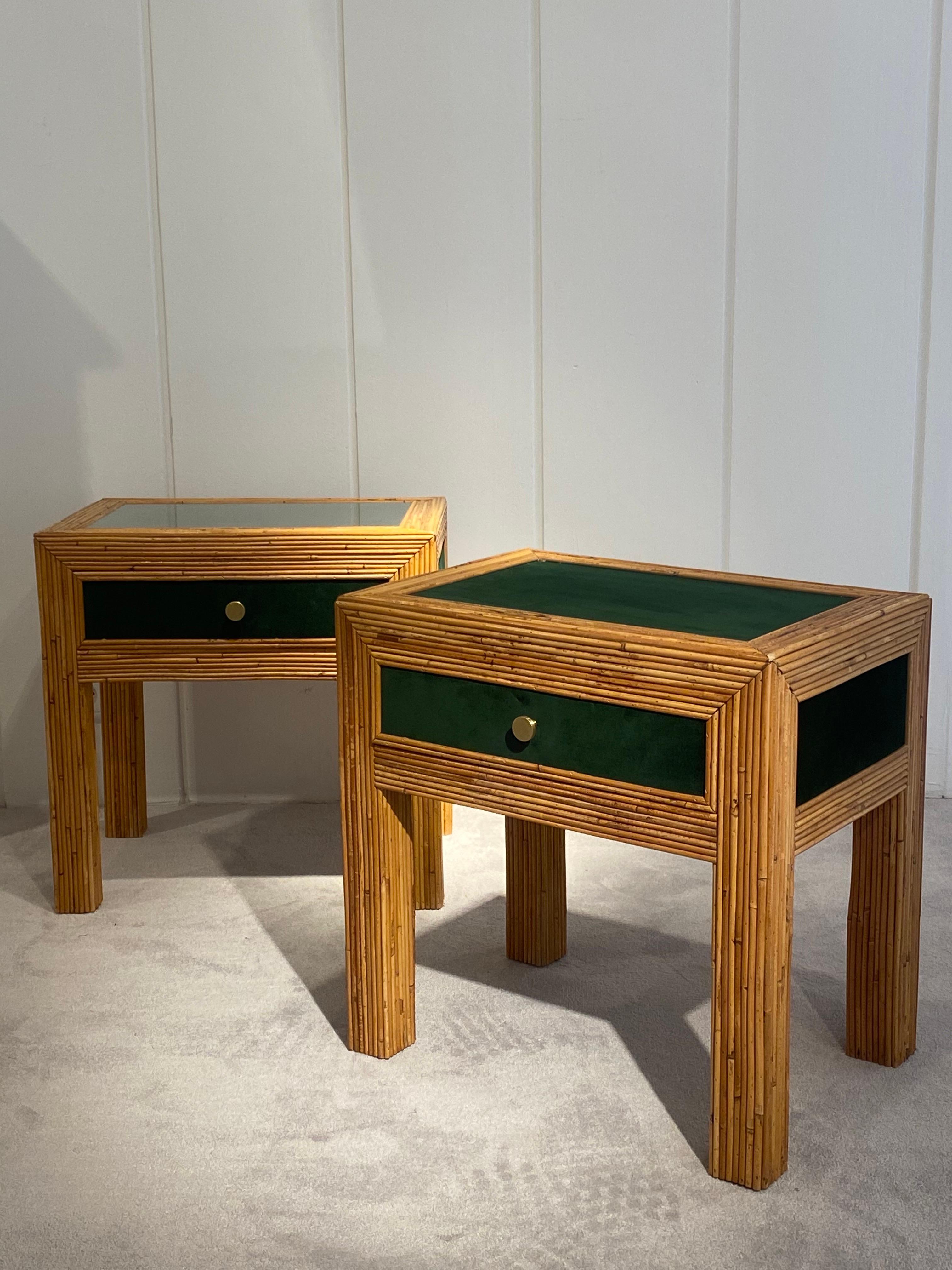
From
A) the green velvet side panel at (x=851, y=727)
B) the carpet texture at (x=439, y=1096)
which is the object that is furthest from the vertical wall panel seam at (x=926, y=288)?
the green velvet side panel at (x=851, y=727)

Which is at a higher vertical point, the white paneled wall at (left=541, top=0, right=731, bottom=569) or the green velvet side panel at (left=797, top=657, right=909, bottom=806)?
the white paneled wall at (left=541, top=0, right=731, bottom=569)

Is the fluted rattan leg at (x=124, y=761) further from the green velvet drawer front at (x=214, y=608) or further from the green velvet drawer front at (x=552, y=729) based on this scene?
the green velvet drawer front at (x=552, y=729)

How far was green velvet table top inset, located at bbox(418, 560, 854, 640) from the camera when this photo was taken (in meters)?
1.23

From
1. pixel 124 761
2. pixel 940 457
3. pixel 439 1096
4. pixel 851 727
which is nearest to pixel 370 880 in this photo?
pixel 439 1096

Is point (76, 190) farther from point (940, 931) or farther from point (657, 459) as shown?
point (940, 931)

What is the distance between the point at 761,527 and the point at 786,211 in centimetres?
49

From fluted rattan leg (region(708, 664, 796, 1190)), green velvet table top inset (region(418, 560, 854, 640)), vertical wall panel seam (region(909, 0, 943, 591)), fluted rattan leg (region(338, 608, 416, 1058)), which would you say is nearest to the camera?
fluted rattan leg (region(708, 664, 796, 1190))

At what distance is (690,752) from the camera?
1.15 m

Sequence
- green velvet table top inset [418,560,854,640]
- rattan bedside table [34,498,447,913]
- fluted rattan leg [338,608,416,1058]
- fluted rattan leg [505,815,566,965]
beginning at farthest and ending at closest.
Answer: rattan bedside table [34,498,447,913], fluted rattan leg [505,815,566,965], fluted rattan leg [338,608,416,1058], green velvet table top inset [418,560,854,640]

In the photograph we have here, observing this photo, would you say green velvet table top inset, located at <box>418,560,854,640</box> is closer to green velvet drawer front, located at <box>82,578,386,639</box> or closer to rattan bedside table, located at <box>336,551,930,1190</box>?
rattan bedside table, located at <box>336,551,930,1190</box>

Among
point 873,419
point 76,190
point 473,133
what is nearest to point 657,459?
point 873,419

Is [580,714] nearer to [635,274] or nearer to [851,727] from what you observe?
[851,727]

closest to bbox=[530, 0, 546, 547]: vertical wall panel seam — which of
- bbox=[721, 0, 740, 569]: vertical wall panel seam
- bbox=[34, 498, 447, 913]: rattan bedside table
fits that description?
bbox=[721, 0, 740, 569]: vertical wall panel seam

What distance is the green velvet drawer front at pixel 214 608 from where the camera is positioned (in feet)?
5.69
